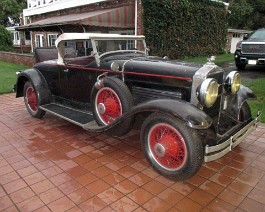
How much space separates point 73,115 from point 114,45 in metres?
1.43

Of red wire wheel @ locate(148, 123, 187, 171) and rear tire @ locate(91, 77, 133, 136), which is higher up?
rear tire @ locate(91, 77, 133, 136)

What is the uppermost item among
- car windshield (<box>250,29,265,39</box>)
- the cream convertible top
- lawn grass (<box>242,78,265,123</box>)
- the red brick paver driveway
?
car windshield (<box>250,29,265,39</box>)

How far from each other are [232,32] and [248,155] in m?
21.5

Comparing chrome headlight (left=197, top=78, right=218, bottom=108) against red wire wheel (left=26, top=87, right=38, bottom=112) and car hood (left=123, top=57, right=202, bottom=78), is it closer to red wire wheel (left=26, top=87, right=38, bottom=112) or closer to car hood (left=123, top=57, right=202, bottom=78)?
car hood (left=123, top=57, right=202, bottom=78)

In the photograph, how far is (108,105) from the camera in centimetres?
372

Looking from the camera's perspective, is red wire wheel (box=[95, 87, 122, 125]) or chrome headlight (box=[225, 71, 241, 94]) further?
red wire wheel (box=[95, 87, 122, 125])

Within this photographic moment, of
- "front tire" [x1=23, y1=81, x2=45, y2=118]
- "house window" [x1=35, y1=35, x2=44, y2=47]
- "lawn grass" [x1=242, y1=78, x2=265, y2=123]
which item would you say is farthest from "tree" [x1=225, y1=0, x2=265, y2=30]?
"front tire" [x1=23, y1=81, x2=45, y2=118]

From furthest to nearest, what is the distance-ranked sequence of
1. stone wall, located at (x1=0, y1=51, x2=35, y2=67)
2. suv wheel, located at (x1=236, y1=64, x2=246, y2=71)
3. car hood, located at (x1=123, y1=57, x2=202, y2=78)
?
stone wall, located at (x1=0, y1=51, x2=35, y2=67) < suv wheel, located at (x1=236, y1=64, x2=246, y2=71) < car hood, located at (x1=123, y1=57, x2=202, y2=78)

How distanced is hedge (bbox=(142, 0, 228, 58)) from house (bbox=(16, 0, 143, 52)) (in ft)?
2.66

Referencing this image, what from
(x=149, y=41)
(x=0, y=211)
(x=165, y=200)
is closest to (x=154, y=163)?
(x=165, y=200)

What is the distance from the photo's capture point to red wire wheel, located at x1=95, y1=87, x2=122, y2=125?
3.64m

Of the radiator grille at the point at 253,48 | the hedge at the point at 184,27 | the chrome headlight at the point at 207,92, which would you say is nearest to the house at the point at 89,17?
the hedge at the point at 184,27

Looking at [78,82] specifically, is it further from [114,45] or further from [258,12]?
[258,12]

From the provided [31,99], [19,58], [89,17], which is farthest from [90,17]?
[31,99]
